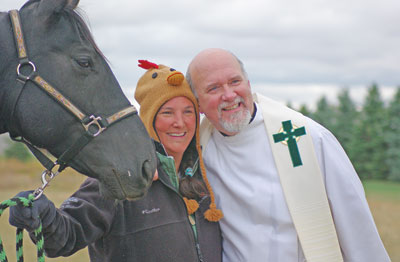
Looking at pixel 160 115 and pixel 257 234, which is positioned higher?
pixel 160 115

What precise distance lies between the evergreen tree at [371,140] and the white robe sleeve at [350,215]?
1477 inches

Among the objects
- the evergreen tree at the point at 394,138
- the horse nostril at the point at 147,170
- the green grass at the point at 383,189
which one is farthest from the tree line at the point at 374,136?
the horse nostril at the point at 147,170

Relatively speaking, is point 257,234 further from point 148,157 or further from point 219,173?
point 148,157

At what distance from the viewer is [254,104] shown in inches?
137

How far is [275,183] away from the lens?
3.17m

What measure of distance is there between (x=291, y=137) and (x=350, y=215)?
657 millimetres

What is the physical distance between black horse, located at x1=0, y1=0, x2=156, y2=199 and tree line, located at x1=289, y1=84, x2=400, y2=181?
38255 mm

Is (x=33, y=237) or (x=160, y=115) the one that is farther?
(x=160, y=115)

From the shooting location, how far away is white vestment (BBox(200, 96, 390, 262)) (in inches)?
120

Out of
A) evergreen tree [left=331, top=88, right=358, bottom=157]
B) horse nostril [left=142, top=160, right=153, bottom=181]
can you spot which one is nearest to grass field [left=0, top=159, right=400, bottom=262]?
evergreen tree [left=331, top=88, right=358, bottom=157]

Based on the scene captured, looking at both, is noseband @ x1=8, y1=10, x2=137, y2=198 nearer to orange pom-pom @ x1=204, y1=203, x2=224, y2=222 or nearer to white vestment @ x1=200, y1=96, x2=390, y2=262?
orange pom-pom @ x1=204, y1=203, x2=224, y2=222

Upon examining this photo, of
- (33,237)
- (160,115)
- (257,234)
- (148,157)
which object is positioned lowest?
(257,234)

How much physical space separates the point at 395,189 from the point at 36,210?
37.2 metres

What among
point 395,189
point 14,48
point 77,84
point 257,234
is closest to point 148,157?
point 77,84
